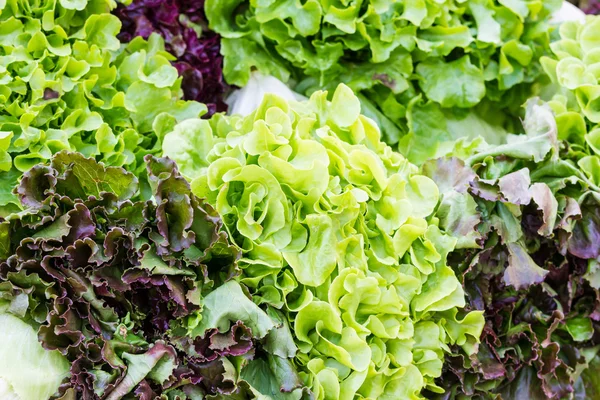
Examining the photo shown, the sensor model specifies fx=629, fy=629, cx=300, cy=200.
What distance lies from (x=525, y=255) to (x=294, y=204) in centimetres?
70

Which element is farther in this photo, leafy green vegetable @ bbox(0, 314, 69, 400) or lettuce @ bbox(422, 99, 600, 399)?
lettuce @ bbox(422, 99, 600, 399)

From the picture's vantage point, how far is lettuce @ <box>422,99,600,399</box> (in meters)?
1.75

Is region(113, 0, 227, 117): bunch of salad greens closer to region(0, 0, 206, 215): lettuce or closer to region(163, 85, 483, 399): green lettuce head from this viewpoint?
region(0, 0, 206, 215): lettuce

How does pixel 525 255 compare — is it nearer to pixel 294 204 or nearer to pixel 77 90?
pixel 294 204

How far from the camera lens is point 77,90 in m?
1.79

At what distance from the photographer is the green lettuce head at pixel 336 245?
1.49 meters

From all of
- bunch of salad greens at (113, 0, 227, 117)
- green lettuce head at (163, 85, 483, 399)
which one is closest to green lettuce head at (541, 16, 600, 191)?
green lettuce head at (163, 85, 483, 399)

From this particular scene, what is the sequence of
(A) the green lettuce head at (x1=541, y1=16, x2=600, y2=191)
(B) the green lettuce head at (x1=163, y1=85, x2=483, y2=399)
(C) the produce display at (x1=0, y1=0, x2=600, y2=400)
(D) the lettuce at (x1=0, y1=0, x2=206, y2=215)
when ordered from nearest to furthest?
(C) the produce display at (x1=0, y1=0, x2=600, y2=400) → (B) the green lettuce head at (x1=163, y1=85, x2=483, y2=399) → (D) the lettuce at (x1=0, y1=0, x2=206, y2=215) → (A) the green lettuce head at (x1=541, y1=16, x2=600, y2=191)

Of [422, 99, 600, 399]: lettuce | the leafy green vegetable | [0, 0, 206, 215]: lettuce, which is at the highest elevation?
[0, 0, 206, 215]: lettuce

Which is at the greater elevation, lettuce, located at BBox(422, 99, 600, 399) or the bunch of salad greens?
the bunch of salad greens

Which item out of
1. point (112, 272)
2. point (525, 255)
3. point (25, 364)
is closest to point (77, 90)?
point (112, 272)

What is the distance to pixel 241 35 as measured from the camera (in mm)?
2234

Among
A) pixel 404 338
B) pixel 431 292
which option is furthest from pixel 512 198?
pixel 404 338

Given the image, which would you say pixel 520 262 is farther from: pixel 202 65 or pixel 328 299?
pixel 202 65
